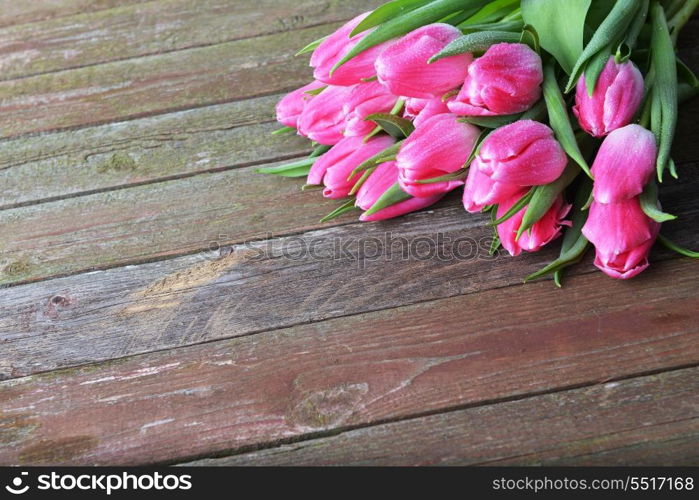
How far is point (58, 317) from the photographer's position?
0.91 m

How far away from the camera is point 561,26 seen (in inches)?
33.0

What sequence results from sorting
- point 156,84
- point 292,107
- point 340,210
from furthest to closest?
point 156,84 < point 292,107 < point 340,210

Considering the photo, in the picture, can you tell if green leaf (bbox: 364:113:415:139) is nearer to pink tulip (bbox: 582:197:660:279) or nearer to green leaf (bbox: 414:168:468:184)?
green leaf (bbox: 414:168:468:184)

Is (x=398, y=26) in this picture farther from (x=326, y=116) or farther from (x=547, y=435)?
(x=547, y=435)

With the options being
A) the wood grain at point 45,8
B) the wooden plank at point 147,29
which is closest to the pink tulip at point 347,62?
the wooden plank at point 147,29

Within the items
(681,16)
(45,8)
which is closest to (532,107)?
(681,16)

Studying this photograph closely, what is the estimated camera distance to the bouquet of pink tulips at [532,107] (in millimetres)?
792

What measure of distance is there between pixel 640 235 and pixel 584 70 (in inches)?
6.6

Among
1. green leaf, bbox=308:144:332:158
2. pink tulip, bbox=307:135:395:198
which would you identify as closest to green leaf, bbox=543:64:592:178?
pink tulip, bbox=307:135:395:198

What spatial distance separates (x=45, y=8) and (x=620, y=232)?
1.12 metres

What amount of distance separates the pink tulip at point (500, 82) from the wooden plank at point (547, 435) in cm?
28
